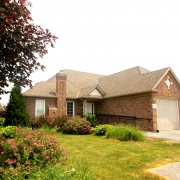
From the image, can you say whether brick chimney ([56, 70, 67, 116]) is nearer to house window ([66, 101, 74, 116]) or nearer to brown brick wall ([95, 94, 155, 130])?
house window ([66, 101, 74, 116])

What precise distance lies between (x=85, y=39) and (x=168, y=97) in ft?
34.6

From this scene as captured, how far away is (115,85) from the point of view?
2000 centimetres

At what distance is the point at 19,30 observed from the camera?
4.21m

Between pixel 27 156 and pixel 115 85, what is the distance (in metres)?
16.8

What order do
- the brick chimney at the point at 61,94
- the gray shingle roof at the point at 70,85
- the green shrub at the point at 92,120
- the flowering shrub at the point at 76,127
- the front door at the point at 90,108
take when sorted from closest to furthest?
the flowering shrub at the point at 76,127 → the green shrub at the point at 92,120 → the gray shingle roof at the point at 70,85 → the brick chimney at the point at 61,94 → the front door at the point at 90,108

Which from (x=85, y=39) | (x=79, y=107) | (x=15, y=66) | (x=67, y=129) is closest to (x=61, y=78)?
(x=79, y=107)

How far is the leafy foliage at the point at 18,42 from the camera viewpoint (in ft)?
13.1

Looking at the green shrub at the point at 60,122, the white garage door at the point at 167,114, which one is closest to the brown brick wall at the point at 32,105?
the green shrub at the point at 60,122

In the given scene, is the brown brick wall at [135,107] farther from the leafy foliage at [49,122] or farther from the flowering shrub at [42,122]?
the flowering shrub at [42,122]

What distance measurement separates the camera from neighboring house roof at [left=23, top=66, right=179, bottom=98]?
15352 mm

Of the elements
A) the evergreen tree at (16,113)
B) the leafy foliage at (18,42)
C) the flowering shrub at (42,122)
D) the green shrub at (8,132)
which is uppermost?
the leafy foliage at (18,42)

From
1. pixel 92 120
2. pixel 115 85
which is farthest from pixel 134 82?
pixel 92 120

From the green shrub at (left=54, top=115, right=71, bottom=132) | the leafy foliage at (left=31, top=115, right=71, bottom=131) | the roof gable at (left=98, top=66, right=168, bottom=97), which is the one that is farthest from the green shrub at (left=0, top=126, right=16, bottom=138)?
the roof gable at (left=98, top=66, right=168, bottom=97)

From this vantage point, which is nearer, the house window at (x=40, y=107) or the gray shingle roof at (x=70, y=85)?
the house window at (x=40, y=107)
